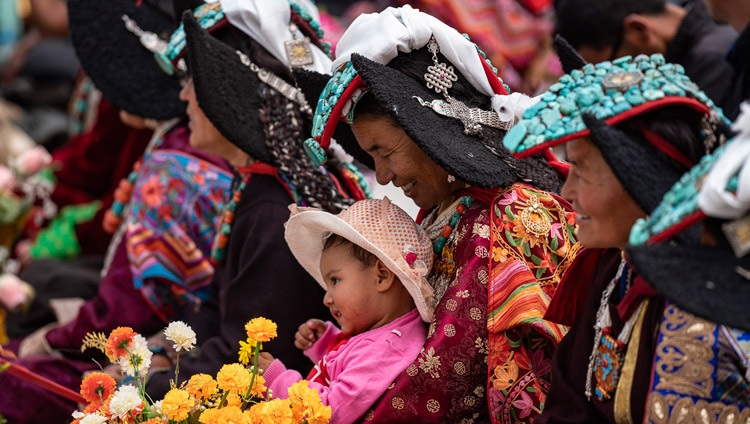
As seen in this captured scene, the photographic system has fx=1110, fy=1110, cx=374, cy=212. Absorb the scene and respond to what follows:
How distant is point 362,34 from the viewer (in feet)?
9.65

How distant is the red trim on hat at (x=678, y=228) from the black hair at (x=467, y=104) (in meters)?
0.81

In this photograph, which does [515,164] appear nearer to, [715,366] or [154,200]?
[715,366]

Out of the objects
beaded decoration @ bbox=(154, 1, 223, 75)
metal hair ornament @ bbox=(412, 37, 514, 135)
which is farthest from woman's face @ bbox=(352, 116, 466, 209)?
beaded decoration @ bbox=(154, 1, 223, 75)

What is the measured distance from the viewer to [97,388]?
103 inches

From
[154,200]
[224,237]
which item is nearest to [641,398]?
[224,237]

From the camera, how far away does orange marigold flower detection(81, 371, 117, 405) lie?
260 centimetres

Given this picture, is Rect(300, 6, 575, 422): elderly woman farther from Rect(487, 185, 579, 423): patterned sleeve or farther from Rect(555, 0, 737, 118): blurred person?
Rect(555, 0, 737, 118): blurred person

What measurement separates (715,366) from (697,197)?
37cm

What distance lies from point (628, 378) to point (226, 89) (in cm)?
167

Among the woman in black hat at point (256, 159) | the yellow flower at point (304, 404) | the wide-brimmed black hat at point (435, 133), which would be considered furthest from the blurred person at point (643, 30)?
the yellow flower at point (304, 404)

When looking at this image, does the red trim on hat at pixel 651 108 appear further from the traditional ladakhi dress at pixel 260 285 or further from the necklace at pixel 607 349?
the traditional ladakhi dress at pixel 260 285

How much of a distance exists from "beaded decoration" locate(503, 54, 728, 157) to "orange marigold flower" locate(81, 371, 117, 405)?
1.09 metres

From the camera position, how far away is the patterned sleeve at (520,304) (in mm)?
2666

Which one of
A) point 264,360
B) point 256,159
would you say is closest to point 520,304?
point 264,360
